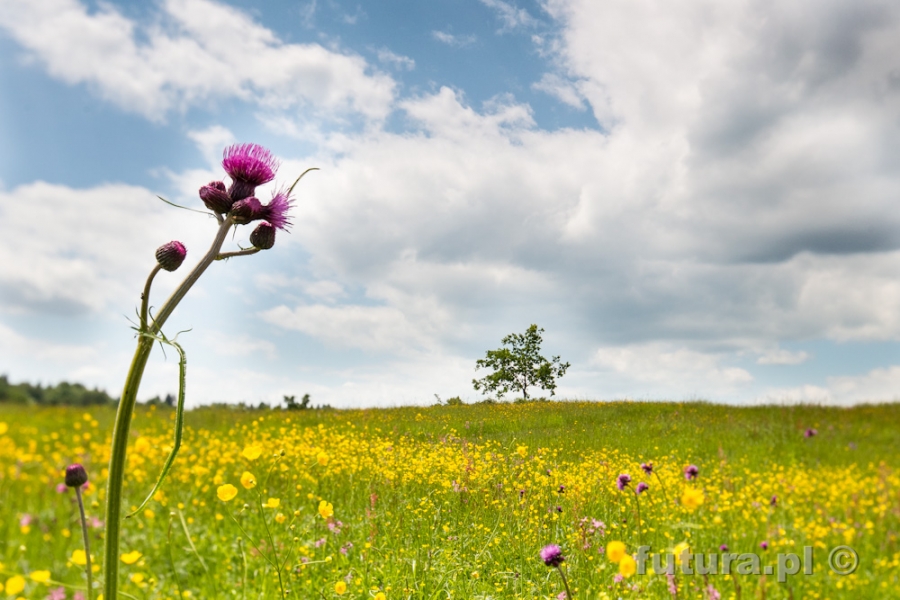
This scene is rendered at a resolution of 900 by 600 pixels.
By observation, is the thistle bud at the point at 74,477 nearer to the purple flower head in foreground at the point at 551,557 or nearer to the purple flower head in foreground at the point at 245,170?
the purple flower head in foreground at the point at 245,170

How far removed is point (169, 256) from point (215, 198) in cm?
30

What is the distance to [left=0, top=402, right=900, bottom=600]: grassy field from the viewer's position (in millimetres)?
3643

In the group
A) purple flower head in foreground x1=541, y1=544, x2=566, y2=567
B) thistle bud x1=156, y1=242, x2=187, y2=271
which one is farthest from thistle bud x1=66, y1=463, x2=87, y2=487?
purple flower head in foreground x1=541, y1=544, x2=566, y2=567

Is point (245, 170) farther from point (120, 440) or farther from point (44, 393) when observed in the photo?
point (44, 393)

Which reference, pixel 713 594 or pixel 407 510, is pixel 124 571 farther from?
pixel 713 594

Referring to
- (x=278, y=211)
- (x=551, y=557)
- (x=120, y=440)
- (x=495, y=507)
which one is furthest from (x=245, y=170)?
(x=495, y=507)

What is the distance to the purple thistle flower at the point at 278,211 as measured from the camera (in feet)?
7.24

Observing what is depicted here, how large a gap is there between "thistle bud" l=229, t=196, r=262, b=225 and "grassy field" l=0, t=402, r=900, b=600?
4.56 feet

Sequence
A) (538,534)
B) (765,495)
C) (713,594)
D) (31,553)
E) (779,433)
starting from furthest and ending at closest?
Answer: (779,433) → (765,495) → (31,553) → (538,534) → (713,594)

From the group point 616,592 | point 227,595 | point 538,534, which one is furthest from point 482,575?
point 227,595

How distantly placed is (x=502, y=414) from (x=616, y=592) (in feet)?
11.3

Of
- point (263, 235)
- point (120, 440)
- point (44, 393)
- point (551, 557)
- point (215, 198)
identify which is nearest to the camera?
point (120, 440)

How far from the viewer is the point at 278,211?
226 centimetres

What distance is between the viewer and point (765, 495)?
5.34m
